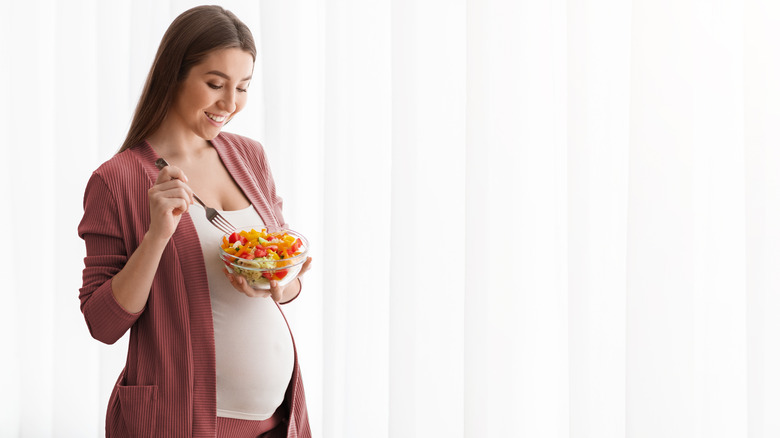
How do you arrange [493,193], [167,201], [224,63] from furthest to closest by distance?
[493,193] < [224,63] < [167,201]

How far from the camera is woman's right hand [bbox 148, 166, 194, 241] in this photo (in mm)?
977

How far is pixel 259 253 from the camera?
104 cm

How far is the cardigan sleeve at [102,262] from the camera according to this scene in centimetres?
103

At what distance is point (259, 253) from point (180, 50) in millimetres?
335

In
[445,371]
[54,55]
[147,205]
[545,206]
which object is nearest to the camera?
[147,205]

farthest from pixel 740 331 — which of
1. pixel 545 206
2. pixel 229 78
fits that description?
pixel 229 78

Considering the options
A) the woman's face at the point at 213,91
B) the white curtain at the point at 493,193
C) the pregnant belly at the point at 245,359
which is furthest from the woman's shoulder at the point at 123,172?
the white curtain at the point at 493,193

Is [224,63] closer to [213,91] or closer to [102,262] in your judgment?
[213,91]

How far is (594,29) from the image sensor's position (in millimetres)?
1517

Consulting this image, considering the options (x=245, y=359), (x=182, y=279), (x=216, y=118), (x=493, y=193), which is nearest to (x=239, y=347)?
(x=245, y=359)

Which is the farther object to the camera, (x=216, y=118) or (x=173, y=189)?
(x=216, y=118)

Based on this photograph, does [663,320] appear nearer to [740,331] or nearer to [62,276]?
[740,331]

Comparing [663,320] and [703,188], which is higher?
[703,188]

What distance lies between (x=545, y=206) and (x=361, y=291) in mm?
535
